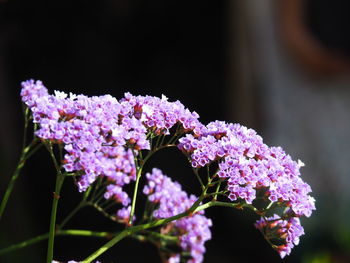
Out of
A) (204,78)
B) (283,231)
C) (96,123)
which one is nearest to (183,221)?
(283,231)

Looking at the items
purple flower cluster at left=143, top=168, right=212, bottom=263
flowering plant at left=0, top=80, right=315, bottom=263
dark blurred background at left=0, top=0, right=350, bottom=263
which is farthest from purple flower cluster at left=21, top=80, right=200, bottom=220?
dark blurred background at left=0, top=0, right=350, bottom=263

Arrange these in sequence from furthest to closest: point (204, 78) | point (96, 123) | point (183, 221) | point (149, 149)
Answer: point (204, 78), point (183, 221), point (149, 149), point (96, 123)

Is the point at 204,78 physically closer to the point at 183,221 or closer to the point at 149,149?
the point at 183,221

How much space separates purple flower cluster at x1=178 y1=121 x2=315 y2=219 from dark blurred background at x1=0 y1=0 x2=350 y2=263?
3.40m

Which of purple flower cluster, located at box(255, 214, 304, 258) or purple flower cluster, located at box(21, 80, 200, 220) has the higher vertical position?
purple flower cluster, located at box(21, 80, 200, 220)

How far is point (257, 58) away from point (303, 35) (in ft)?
1.53

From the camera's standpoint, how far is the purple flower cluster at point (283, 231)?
165cm

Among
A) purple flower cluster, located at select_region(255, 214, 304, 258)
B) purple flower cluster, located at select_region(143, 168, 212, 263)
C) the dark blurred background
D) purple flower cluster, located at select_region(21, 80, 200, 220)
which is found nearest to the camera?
purple flower cluster, located at select_region(21, 80, 200, 220)

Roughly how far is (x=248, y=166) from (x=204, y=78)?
5407 millimetres

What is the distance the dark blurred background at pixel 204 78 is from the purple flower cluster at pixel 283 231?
3.26m

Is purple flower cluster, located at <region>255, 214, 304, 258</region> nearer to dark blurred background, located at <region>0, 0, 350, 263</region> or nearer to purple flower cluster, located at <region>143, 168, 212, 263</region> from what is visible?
purple flower cluster, located at <region>143, 168, 212, 263</region>

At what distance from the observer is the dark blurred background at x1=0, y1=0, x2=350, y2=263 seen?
5.44 m

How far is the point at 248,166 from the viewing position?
61.6 inches

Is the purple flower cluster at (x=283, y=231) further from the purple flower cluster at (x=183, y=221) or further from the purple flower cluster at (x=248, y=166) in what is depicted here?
the purple flower cluster at (x=183, y=221)
